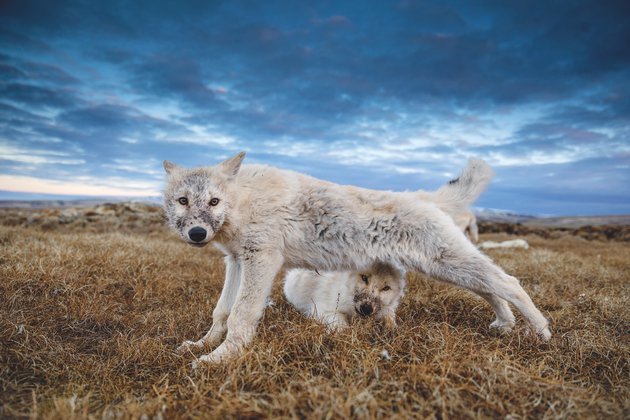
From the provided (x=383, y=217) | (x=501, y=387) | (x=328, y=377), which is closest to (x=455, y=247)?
(x=383, y=217)

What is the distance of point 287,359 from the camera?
3.26 metres

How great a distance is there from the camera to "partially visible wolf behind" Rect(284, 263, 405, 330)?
14.5 ft

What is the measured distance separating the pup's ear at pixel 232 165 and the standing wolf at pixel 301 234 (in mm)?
11

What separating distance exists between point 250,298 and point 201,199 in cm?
112

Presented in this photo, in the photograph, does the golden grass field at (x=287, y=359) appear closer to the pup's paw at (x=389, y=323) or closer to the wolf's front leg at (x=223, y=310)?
the pup's paw at (x=389, y=323)

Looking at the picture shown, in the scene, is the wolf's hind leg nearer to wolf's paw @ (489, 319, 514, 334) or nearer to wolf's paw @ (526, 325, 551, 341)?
wolf's paw @ (526, 325, 551, 341)

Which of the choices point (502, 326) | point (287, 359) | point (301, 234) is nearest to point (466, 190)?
point (502, 326)

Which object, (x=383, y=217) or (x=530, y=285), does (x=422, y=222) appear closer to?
(x=383, y=217)

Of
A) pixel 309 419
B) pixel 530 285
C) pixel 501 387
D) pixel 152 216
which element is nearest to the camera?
pixel 309 419

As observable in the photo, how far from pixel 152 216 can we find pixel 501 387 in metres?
15.8

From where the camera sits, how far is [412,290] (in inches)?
231

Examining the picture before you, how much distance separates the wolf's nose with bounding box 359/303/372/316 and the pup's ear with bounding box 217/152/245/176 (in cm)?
221

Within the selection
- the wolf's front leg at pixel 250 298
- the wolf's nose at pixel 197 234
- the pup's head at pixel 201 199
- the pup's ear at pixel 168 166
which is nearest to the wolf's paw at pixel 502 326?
the wolf's front leg at pixel 250 298

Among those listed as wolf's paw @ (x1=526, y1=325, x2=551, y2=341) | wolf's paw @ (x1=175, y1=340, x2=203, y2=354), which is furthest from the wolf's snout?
wolf's paw @ (x1=175, y1=340, x2=203, y2=354)
